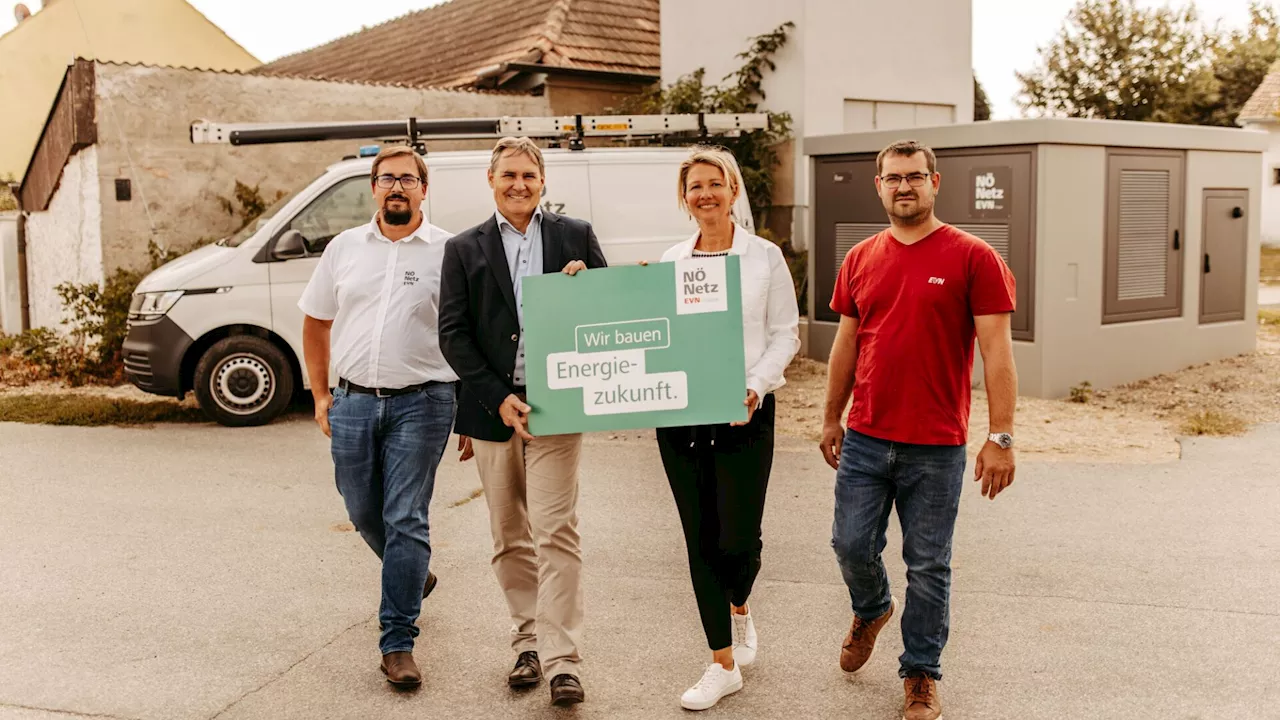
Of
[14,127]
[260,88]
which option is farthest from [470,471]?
[14,127]

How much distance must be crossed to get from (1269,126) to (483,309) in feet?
139

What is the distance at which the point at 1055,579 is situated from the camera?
6000 mm

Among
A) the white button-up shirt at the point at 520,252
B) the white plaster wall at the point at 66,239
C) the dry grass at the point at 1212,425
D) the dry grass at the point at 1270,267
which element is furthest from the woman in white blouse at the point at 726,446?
the dry grass at the point at 1270,267

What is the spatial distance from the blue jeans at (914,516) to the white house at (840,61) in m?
11.0

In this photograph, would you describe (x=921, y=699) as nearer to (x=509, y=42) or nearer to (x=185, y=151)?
(x=185, y=151)

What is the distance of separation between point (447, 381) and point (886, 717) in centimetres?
204

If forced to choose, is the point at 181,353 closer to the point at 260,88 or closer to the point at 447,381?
the point at 260,88

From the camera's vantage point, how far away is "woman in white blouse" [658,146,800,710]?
4371mm

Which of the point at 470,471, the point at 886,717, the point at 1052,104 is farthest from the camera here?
the point at 1052,104

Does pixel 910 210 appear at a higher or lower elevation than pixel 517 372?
higher

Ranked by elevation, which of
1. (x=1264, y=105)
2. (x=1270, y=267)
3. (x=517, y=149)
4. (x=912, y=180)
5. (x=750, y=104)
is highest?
(x=1264, y=105)

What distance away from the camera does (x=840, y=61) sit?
15.6 metres

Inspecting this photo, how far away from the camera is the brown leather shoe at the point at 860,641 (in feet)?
15.2

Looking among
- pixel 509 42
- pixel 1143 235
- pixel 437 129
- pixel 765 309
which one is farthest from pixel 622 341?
pixel 509 42
